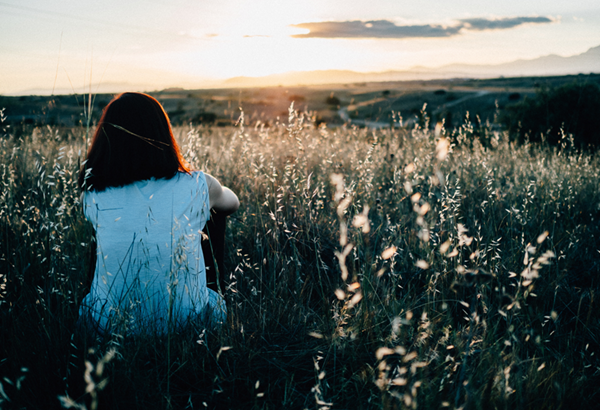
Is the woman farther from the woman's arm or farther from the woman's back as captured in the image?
the woman's arm

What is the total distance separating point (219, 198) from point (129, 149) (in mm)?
496

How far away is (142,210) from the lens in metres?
1.66

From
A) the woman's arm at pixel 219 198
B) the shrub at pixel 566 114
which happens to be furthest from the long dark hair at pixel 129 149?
the shrub at pixel 566 114

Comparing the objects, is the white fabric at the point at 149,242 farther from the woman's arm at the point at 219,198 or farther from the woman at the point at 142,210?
the woman's arm at the point at 219,198

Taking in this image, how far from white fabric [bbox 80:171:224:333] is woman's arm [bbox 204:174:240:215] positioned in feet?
0.42

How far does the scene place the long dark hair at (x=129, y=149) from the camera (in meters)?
1.67

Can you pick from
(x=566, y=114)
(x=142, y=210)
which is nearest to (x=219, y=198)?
(x=142, y=210)

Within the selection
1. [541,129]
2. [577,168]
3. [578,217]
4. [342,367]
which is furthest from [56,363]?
[541,129]

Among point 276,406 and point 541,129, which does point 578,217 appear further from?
point 541,129

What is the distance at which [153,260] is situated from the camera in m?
1.68

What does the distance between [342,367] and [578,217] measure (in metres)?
2.88

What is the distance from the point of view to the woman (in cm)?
163

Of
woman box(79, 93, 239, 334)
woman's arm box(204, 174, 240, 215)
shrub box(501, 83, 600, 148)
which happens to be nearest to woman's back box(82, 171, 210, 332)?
woman box(79, 93, 239, 334)

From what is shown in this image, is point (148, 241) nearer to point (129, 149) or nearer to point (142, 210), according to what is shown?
point (142, 210)
